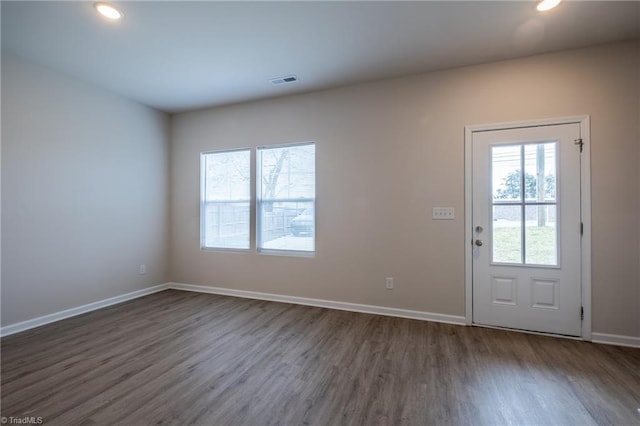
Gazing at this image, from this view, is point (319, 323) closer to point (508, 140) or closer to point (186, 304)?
point (186, 304)

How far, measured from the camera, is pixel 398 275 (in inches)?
132

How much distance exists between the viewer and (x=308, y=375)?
212cm

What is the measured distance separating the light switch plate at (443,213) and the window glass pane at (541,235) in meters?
0.70

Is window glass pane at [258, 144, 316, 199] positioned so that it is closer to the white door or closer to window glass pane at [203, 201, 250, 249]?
window glass pane at [203, 201, 250, 249]

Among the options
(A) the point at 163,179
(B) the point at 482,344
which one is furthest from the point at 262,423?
(A) the point at 163,179

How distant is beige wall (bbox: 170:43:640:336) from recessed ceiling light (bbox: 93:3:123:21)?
74.7 inches

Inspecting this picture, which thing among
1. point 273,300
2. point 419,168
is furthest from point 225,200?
point 419,168

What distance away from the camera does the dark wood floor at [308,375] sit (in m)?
1.72

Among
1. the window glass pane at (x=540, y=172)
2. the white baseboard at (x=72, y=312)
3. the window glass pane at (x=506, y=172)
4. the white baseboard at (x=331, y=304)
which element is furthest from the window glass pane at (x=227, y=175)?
the window glass pane at (x=540, y=172)

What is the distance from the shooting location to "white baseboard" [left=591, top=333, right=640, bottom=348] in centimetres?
257

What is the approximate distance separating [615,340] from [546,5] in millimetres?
3012

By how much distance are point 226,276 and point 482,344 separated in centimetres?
337

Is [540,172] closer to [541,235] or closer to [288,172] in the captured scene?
[541,235]

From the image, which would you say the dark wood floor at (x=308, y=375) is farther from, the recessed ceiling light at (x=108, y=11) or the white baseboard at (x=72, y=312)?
the recessed ceiling light at (x=108, y=11)
